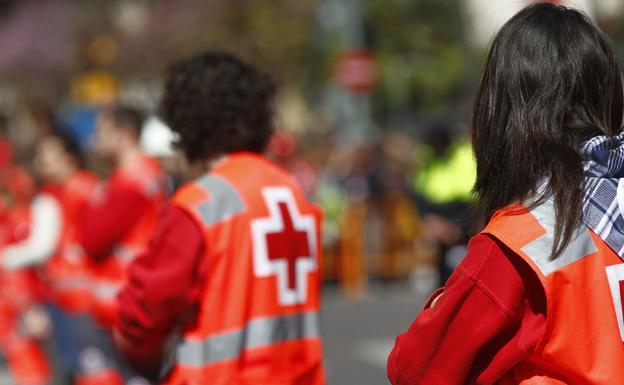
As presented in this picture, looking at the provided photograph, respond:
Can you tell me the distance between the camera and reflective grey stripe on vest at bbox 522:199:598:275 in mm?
2484

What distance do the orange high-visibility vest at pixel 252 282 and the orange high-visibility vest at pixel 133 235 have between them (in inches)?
85.9

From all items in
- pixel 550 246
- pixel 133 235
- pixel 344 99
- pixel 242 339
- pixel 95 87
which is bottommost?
pixel 344 99

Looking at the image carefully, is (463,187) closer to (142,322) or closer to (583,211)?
(142,322)

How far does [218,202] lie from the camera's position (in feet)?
12.3

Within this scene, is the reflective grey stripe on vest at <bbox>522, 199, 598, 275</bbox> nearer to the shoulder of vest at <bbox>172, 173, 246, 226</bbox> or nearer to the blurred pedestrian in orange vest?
the shoulder of vest at <bbox>172, 173, 246, 226</bbox>

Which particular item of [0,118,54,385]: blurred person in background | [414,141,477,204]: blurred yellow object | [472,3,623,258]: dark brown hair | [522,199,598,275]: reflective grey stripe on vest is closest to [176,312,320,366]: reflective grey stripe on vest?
[472,3,623,258]: dark brown hair

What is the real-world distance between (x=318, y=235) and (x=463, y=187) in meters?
4.59

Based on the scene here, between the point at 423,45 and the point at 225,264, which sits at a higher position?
the point at 225,264

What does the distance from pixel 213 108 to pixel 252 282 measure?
0.63m

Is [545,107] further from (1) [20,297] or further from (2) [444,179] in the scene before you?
(1) [20,297]

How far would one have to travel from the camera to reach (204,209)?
3721mm

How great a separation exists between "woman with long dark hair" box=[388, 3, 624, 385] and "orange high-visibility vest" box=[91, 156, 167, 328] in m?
3.67

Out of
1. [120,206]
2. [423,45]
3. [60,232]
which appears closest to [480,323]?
[120,206]

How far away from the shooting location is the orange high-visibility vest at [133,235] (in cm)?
615
